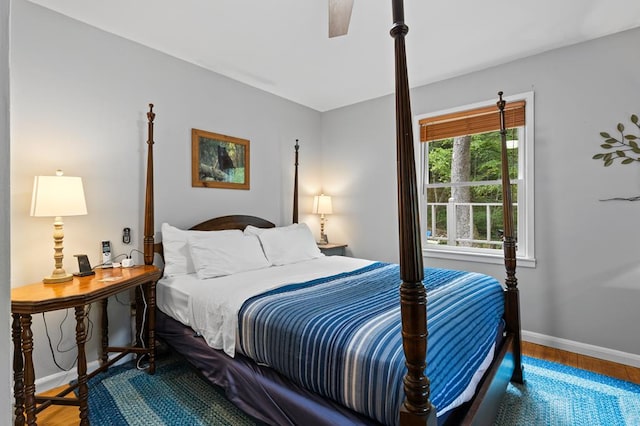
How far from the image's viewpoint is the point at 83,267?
85.5 inches

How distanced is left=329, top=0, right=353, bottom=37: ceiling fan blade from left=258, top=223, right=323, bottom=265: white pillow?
1846 millimetres

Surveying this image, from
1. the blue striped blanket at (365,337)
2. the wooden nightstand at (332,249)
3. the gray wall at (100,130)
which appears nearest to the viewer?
the blue striped blanket at (365,337)

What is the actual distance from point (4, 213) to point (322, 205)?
12.4 ft

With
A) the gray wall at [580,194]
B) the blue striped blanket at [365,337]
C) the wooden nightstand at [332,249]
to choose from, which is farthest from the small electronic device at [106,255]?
the gray wall at [580,194]

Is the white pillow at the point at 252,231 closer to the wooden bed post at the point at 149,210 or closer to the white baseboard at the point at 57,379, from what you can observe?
the wooden bed post at the point at 149,210

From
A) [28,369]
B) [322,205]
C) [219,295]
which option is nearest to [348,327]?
[219,295]

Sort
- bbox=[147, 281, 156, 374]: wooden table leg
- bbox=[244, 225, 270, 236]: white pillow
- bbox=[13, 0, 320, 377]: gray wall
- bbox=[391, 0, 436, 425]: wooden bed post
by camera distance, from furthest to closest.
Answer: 1. bbox=[244, 225, 270, 236]: white pillow
2. bbox=[147, 281, 156, 374]: wooden table leg
3. bbox=[13, 0, 320, 377]: gray wall
4. bbox=[391, 0, 436, 425]: wooden bed post

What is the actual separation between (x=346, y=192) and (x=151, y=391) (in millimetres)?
2916

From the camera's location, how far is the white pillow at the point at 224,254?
253 centimetres

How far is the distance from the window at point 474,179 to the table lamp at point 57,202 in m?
3.14

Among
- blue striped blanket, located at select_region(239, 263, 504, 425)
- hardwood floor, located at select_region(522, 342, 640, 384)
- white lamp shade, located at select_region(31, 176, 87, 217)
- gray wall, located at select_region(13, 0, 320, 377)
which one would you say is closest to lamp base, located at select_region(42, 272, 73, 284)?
gray wall, located at select_region(13, 0, 320, 377)

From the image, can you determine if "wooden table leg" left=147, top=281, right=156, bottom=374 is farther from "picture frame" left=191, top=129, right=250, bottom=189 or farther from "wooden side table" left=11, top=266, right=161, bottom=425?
"picture frame" left=191, top=129, right=250, bottom=189

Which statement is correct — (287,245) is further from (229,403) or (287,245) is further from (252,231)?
(229,403)

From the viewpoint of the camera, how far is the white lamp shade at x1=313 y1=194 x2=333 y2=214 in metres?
4.19
